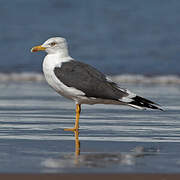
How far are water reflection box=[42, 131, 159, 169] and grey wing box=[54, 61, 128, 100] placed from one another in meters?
1.75

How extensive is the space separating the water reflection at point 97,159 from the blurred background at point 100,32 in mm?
11438

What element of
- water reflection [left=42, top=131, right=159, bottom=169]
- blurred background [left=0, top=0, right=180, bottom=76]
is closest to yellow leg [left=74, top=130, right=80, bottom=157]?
water reflection [left=42, top=131, right=159, bottom=169]

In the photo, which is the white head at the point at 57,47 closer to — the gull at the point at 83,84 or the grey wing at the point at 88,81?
the gull at the point at 83,84

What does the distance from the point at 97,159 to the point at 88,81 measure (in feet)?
8.04

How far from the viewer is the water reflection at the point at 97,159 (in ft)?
16.4

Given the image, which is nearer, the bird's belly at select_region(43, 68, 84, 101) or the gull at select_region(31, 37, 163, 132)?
the gull at select_region(31, 37, 163, 132)

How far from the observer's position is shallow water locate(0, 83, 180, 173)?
503 cm

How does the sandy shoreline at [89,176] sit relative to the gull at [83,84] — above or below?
below

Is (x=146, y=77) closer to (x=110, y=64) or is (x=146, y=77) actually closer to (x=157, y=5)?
(x=110, y=64)

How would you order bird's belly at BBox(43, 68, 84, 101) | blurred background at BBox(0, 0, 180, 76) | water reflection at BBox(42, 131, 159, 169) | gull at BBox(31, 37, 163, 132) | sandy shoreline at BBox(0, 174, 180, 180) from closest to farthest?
sandy shoreline at BBox(0, 174, 180, 180), water reflection at BBox(42, 131, 159, 169), gull at BBox(31, 37, 163, 132), bird's belly at BBox(43, 68, 84, 101), blurred background at BBox(0, 0, 180, 76)

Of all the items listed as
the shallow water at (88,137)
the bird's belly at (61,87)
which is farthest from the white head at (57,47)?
the shallow water at (88,137)

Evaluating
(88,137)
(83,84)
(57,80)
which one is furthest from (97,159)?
(57,80)

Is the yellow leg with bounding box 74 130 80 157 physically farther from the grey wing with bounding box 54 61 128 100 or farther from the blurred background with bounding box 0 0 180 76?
the blurred background with bounding box 0 0 180 76

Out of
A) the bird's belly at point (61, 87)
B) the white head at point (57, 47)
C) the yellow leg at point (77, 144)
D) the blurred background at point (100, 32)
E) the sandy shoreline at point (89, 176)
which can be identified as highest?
the blurred background at point (100, 32)
